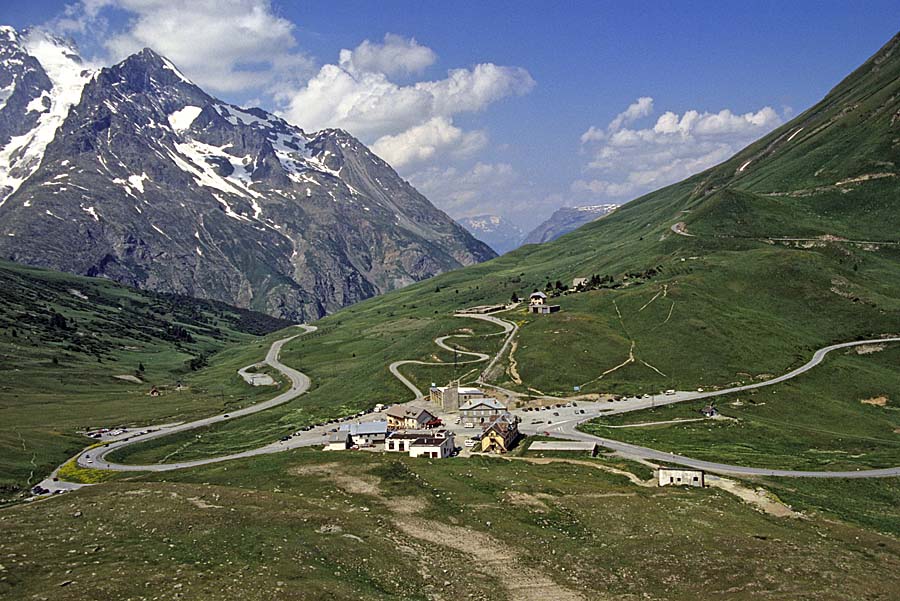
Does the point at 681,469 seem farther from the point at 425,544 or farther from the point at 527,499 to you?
the point at 425,544

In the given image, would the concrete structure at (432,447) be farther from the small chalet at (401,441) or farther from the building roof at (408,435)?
the building roof at (408,435)

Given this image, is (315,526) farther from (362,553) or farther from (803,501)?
(803,501)

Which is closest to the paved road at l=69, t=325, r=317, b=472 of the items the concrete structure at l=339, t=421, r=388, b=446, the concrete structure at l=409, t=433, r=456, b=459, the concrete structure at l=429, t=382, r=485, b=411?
the concrete structure at l=339, t=421, r=388, b=446

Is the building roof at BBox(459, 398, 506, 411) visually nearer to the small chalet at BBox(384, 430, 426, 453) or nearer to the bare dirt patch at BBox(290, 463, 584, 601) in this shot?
the small chalet at BBox(384, 430, 426, 453)

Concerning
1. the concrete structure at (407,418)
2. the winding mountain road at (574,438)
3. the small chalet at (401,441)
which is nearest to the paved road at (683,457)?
the winding mountain road at (574,438)

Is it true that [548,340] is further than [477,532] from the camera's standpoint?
Yes

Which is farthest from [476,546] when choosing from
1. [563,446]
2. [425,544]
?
[563,446]

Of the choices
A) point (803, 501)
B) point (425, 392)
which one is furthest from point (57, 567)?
point (425, 392)
